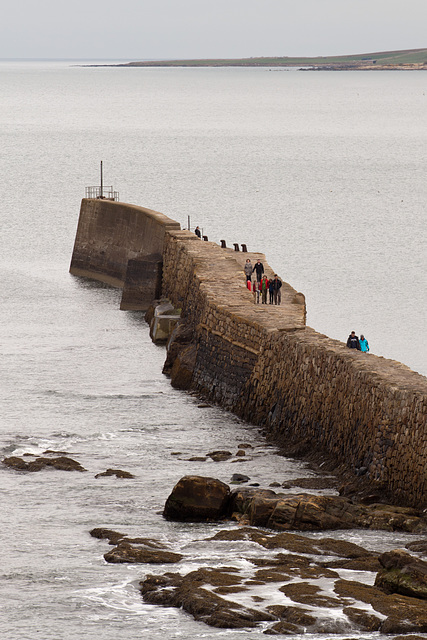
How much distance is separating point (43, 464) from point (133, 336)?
62.4ft

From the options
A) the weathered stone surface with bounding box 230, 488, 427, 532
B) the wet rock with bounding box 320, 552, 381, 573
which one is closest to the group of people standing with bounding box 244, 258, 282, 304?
the weathered stone surface with bounding box 230, 488, 427, 532

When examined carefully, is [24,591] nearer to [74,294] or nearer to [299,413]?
[299,413]

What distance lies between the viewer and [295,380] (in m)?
32.4

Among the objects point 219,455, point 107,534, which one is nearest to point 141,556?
→ point 107,534

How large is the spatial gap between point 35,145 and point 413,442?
5044 inches

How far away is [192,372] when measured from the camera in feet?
130

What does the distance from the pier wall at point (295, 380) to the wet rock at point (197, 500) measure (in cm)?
375

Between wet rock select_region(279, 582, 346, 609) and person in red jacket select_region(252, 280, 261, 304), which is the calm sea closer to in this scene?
wet rock select_region(279, 582, 346, 609)

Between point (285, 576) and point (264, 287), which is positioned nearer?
point (285, 576)

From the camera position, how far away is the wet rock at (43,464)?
3000 centimetres

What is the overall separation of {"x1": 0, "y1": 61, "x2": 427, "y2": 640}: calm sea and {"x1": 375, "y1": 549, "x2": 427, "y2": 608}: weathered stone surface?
2704 millimetres

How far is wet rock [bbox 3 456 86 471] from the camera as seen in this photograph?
30.0m

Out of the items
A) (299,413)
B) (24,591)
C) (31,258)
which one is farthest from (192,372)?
(31,258)

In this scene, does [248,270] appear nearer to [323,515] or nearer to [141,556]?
[323,515]
